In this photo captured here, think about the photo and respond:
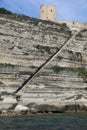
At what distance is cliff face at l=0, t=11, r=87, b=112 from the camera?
109 ft

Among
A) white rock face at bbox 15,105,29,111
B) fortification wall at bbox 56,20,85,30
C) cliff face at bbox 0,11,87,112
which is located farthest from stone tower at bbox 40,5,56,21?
white rock face at bbox 15,105,29,111

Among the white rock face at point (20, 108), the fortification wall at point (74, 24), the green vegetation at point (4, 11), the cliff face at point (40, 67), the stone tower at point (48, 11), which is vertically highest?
the stone tower at point (48, 11)

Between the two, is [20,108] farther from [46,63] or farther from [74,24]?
[74,24]

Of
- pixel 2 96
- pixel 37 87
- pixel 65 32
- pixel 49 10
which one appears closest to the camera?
pixel 2 96

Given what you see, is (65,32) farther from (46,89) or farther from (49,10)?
(49,10)

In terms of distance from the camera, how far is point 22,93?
33.0m

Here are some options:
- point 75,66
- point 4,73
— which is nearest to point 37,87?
point 4,73

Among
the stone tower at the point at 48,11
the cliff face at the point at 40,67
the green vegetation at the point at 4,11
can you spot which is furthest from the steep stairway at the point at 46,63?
the stone tower at the point at 48,11

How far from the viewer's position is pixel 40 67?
3578 centimetres

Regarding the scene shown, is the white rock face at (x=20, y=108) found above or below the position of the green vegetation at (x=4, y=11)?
below

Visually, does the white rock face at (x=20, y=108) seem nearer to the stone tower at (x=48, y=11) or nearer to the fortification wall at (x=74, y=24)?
the fortification wall at (x=74, y=24)

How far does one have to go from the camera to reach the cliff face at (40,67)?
3325cm

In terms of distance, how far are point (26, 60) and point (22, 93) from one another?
3451 mm

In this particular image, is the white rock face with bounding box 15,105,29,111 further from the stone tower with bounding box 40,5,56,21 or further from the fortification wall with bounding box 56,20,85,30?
the stone tower with bounding box 40,5,56,21
